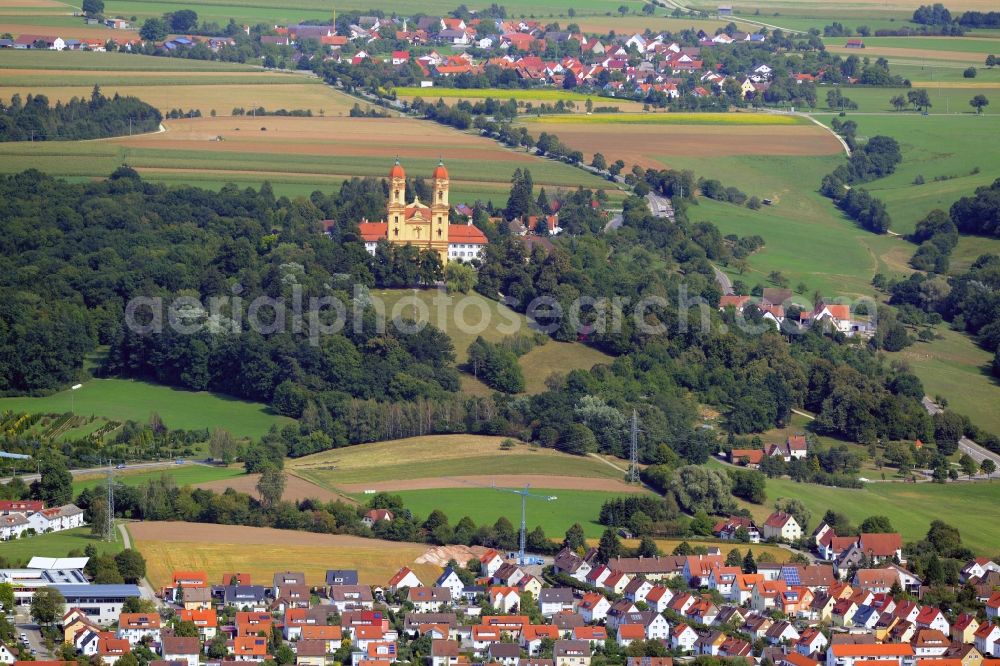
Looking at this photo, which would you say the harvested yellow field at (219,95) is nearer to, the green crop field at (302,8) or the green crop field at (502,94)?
the green crop field at (502,94)

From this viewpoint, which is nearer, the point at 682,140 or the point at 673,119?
the point at 682,140

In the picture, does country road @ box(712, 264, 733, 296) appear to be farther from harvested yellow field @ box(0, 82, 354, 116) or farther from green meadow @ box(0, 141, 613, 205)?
harvested yellow field @ box(0, 82, 354, 116)

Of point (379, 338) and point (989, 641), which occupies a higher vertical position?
point (379, 338)

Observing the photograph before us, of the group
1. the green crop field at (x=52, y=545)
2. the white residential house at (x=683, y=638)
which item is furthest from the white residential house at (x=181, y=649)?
the white residential house at (x=683, y=638)

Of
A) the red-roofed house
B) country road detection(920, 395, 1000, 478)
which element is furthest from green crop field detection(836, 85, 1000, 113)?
the red-roofed house

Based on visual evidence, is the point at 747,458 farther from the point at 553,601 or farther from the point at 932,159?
the point at 932,159

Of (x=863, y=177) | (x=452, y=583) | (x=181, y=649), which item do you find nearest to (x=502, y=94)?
(x=863, y=177)

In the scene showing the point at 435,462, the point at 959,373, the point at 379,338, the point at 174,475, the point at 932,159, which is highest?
the point at 932,159
